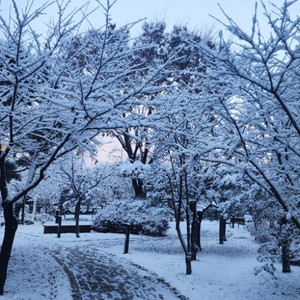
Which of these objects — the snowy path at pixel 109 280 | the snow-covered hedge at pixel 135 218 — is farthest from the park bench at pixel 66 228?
the snowy path at pixel 109 280

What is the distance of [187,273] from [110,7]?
24.4ft

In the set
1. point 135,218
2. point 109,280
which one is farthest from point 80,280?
point 135,218

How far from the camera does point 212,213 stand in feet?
56.7

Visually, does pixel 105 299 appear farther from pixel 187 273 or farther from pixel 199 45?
pixel 199 45

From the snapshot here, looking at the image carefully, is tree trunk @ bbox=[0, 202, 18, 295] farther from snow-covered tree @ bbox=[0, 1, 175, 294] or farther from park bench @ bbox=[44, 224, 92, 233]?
park bench @ bbox=[44, 224, 92, 233]

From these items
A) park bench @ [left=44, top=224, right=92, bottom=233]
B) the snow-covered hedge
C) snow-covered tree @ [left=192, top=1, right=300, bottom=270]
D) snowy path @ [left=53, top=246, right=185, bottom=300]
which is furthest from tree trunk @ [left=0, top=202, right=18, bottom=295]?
park bench @ [left=44, top=224, right=92, bottom=233]

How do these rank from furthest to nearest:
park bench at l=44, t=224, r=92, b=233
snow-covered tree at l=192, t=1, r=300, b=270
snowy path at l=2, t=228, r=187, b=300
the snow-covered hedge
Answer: park bench at l=44, t=224, r=92, b=233
the snow-covered hedge
snowy path at l=2, t=228, r=187, b=300
snow-covered tree at l=192, t=1, r=300, b=270

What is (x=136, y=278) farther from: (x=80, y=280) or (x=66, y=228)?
(x=66, y=228)

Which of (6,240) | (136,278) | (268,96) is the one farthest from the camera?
(136,278)

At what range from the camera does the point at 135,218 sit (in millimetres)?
15547

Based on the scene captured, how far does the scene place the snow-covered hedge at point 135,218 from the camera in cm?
1503

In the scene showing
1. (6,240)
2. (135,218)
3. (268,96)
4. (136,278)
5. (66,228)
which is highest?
(268,96)

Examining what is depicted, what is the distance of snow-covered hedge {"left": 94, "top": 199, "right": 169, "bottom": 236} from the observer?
1503 centimetres

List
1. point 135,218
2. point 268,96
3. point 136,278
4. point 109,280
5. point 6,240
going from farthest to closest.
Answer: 1. point 135,218
2. point 136,278
3. point 109,280
4. point 6,240
5. point 268,96
